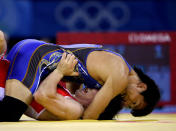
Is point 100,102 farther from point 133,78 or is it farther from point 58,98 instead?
point 133,78

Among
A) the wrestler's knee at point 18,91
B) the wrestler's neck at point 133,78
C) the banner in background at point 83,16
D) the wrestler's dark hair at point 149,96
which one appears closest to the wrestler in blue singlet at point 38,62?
the wrestler's knee at point 18,91

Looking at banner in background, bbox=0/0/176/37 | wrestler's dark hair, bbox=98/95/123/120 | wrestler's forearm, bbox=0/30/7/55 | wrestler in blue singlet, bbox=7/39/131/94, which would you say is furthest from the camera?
banner in background, bbox=0/0/176/37

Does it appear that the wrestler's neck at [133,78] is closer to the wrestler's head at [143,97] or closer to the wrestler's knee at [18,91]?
the wrestler's head at [143,97]

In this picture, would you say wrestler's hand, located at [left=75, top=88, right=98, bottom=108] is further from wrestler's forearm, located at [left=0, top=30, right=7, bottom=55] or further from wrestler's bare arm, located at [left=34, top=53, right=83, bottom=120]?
wrestler's forearm, located at [left=0, top=30, right=7, bottom=55]

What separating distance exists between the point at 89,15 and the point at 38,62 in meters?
5.06

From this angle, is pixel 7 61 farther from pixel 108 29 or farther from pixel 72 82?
pixel 108 29

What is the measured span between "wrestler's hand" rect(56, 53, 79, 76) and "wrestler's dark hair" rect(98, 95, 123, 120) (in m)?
0.38

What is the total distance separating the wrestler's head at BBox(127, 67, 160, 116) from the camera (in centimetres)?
290

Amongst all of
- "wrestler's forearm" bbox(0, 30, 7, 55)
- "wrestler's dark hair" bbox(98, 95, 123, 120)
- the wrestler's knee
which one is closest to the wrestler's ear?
"wrestler's dark hair" bbox(98, 95, 123, 120)

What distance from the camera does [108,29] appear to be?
298 inches

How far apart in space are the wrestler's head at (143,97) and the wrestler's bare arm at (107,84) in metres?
0.26

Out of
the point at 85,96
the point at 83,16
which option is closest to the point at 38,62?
the point at 85,96

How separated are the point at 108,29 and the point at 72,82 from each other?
15.5ft

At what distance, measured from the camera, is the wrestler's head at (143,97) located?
2904 mm
